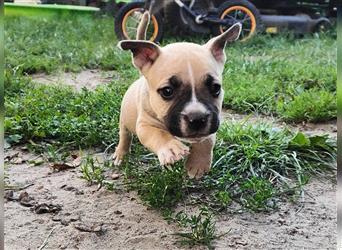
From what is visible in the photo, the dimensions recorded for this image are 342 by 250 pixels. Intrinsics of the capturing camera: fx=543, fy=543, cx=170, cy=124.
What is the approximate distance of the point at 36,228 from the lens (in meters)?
2.30

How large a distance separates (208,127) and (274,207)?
66cm

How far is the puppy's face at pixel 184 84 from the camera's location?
6.78ft

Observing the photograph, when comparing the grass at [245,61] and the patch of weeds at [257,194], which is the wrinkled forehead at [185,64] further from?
the grass at [245,61]

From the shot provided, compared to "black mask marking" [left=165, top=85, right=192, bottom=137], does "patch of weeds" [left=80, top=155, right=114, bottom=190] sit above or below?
below

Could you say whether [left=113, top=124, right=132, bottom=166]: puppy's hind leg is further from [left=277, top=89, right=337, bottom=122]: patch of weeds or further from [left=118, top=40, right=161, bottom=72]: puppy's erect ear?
[left=277, top=89, right=337, bottom=122]: patch of weeds

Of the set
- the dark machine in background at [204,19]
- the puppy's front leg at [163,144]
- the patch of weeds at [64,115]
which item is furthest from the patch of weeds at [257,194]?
the dark machine in background at [204,19]

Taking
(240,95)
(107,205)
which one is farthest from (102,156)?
(240,95)

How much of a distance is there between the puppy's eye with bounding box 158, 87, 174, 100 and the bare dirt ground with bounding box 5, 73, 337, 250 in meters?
0.55

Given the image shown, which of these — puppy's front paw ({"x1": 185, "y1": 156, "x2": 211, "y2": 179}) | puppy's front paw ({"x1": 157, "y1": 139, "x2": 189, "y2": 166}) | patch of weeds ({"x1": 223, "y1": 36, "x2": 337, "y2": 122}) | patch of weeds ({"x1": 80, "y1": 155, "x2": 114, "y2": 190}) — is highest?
puppy's front paw ({"x1": 157, "y1": 139, "x2": 189, "y2": 166})

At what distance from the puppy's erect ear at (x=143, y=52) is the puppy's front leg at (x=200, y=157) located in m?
0.41

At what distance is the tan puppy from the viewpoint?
2.09m

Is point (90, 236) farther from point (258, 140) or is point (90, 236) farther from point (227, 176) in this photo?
point (258, 140)

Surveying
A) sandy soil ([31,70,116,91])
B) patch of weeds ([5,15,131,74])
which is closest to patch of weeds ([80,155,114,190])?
sandy soil ([31,70,116,91])

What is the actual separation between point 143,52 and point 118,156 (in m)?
0.81
